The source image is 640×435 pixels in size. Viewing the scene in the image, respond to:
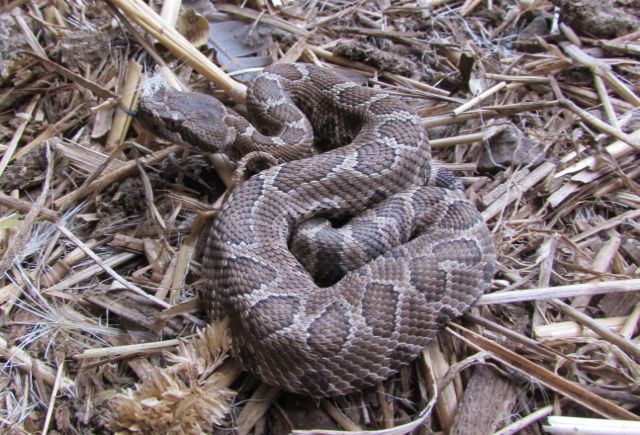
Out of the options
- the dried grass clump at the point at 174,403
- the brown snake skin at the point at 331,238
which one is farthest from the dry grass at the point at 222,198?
the brown snake skin at the point at 331,238

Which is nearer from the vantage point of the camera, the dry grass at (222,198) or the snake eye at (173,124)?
the dry grass at (222,198)

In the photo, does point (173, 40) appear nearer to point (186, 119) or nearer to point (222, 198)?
point (186, 119)

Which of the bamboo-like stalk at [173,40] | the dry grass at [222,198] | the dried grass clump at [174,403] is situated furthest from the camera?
the bamboo-like stalk at [173,40]

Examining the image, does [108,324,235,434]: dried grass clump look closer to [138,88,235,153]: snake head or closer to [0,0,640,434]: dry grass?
[0,0,640,434]: dry grass

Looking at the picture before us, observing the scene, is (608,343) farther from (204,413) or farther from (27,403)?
(27,403)

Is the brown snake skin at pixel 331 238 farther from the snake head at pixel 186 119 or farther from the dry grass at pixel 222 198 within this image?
the dry grass at pixel 222 198

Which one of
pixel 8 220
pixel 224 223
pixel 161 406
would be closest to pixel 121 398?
pixel 161 406

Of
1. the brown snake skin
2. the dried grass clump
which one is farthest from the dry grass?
the brown snake skin
